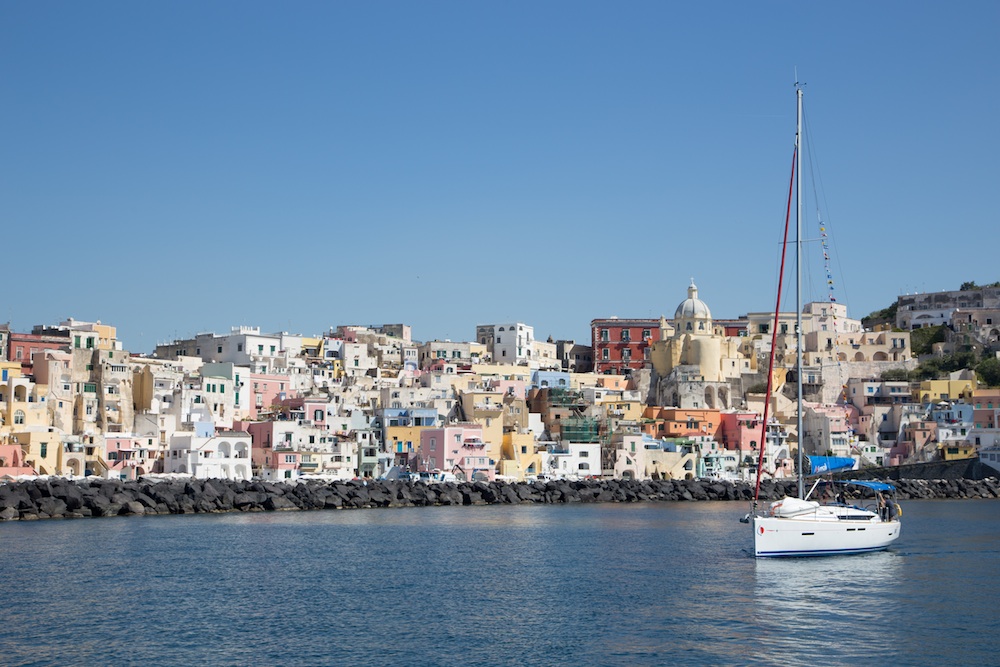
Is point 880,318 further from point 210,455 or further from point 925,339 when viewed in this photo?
point 210,455

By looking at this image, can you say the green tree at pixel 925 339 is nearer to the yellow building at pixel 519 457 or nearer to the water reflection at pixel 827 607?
the yellow building at pixel 519 457

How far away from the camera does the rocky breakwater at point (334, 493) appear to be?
48.5m

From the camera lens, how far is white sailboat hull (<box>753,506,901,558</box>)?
32.4m

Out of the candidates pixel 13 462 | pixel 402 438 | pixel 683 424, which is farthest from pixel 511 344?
pixel 13 462

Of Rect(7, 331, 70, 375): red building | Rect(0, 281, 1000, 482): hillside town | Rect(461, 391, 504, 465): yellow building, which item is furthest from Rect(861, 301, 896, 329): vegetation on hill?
Rect(7, 331, 70, 375): red building

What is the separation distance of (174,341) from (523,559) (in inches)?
2319

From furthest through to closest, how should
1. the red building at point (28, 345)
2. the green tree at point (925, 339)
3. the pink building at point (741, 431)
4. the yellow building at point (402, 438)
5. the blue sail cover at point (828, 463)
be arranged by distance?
the green tree at point (925, 339)
the pink building at point (741, 431)
the red building at point (28, 345)
the yellow building at point (402, 438)
the blue sail cover at point (828, 463)

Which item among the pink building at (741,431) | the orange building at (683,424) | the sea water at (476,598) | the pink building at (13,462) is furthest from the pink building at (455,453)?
the sea water at (476,598)

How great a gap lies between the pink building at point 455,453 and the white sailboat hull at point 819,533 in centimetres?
3338

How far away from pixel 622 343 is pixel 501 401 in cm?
2489

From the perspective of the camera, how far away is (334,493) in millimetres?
57281

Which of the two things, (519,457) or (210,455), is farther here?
(519,457)

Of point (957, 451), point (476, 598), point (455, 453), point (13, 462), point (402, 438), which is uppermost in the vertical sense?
point (402, 438)

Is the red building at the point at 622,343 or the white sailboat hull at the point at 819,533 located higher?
the red building at the point at 622,343
